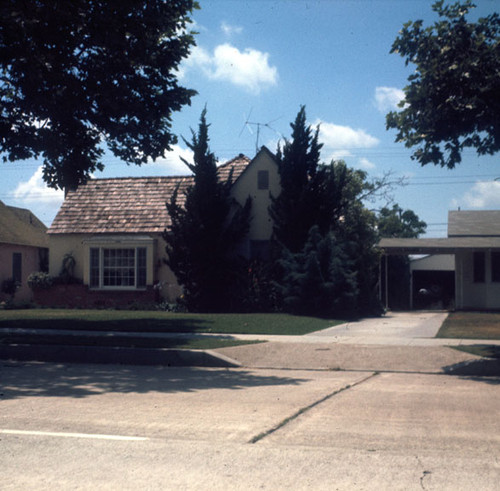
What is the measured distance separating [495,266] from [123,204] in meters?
15.2

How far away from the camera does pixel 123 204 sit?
28.1 metres

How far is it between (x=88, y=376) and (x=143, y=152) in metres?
8.47

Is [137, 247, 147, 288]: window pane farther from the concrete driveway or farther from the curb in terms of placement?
the curb

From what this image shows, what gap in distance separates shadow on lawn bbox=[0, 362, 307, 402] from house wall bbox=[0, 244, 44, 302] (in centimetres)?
1867

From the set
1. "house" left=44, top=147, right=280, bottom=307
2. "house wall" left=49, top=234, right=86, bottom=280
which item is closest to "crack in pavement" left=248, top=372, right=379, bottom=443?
"house" left=44, top=147, right=280, bottom=307

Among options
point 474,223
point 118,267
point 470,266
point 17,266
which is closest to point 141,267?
point 118,267

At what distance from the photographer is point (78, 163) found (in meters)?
18.7

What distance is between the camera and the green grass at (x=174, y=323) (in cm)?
1681

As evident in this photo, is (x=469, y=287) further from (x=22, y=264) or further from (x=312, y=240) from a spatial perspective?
(x=22, y=264)

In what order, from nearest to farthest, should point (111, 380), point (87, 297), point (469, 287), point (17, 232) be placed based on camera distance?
point (111, 380)
point (469, 287)
point (87, 297)
point (17, 232)

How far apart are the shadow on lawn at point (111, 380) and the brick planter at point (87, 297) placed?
1318cm

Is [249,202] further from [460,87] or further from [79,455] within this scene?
[79,455]

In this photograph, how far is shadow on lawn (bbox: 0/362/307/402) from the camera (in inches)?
385

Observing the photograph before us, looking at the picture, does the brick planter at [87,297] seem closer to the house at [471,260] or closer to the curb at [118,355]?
the house at [471,260]
